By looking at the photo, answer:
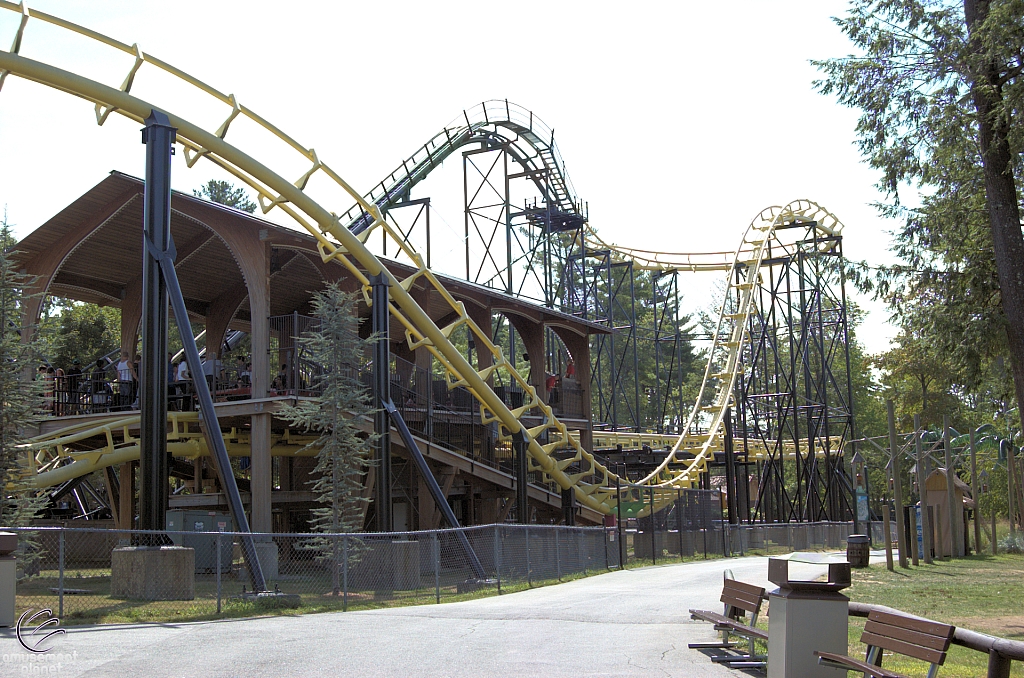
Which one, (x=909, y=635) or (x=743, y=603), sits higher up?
(x=909, y=635)

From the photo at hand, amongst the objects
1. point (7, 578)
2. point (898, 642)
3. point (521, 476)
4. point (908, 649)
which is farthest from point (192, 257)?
point (908, 649)

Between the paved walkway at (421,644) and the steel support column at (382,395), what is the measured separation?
5373mm

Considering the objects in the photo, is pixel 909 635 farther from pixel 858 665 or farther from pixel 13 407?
pixel 13 407

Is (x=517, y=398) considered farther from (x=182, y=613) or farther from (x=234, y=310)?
(x=182, y=613)

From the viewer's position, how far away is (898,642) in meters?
7.39

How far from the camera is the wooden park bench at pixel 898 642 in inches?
275

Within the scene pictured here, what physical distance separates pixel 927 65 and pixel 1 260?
15.3 m

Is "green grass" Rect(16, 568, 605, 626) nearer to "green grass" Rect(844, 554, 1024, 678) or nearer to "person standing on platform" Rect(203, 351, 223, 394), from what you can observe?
"person standing on platform" Rect(203, 351, 223, 394)

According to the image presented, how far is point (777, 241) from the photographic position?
4288cm

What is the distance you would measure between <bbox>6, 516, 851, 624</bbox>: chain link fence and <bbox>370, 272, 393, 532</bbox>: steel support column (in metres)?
0.75

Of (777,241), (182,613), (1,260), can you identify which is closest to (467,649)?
(182,613)

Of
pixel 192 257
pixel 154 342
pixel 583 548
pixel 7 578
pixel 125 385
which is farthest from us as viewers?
pixel 192 257

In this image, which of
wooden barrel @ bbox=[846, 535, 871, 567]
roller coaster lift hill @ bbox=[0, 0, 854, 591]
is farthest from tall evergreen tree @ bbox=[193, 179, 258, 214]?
wooden barrel @ bbox=[846, 535, 871, 567]

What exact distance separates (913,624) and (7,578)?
8.85m
